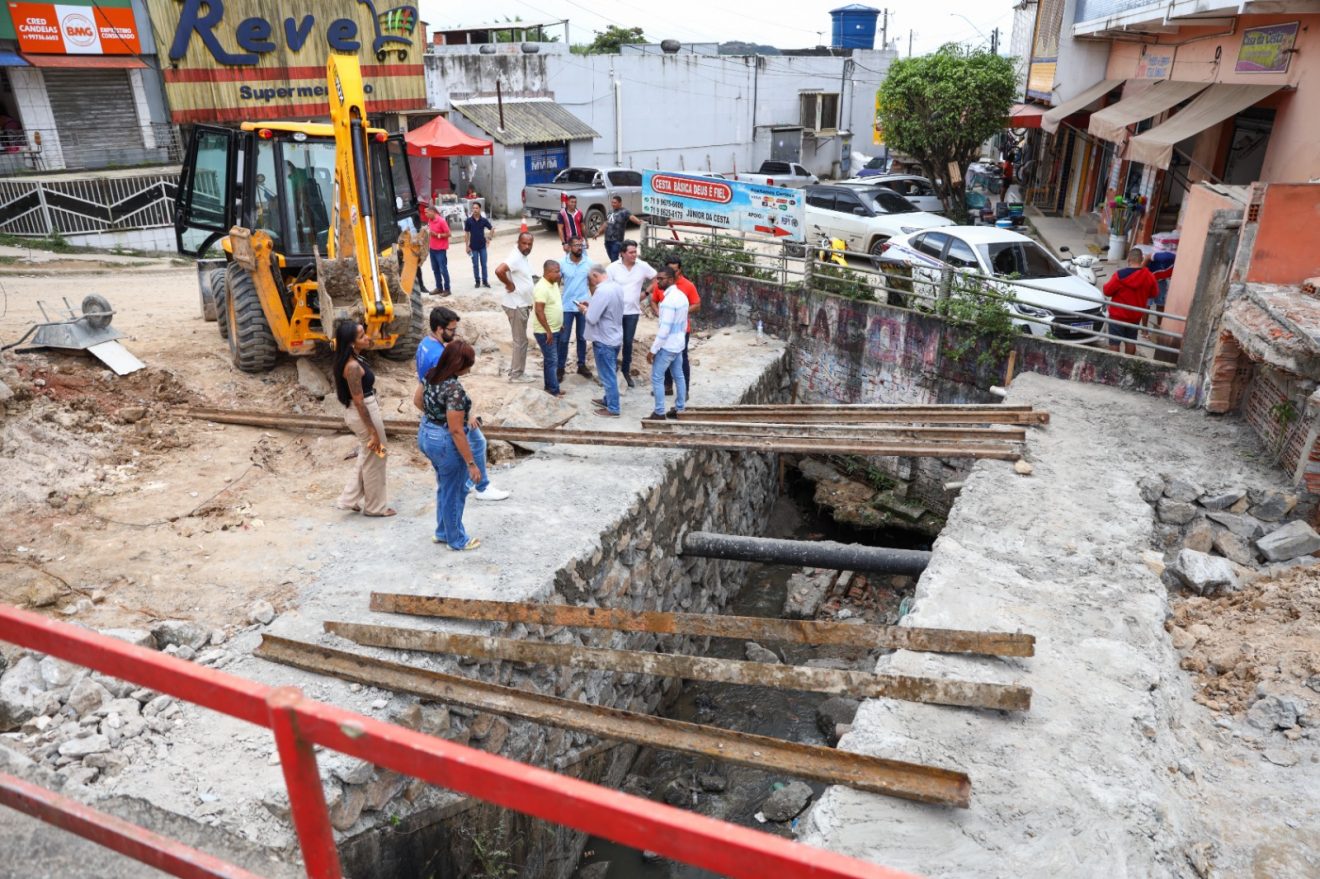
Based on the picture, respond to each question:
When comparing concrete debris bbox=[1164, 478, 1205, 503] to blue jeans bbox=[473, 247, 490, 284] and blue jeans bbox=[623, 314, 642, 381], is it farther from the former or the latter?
blue jeans bbox=[473, 247, 490, 284]

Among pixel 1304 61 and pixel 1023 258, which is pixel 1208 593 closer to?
pixel 1023 258

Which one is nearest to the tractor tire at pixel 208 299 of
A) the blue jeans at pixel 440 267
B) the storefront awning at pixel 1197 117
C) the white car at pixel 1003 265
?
the blue jeans at pixel 440 267

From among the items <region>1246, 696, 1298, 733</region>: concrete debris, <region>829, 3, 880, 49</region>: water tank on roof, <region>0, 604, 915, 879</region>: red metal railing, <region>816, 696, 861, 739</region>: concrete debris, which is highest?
<region>829, 3, 880, 49</region>: water tank on roof

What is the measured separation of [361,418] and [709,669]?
3269mm

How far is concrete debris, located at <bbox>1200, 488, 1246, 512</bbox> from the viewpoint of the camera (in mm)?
7064

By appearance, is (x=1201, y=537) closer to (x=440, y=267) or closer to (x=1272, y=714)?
(x=1272, y=714)

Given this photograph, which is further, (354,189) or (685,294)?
(685,294)

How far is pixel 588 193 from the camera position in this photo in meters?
21.3

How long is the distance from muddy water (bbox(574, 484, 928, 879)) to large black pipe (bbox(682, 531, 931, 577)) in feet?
4.09

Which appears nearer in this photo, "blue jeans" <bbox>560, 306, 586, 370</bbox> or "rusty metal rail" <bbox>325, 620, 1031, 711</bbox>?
"rusty metal rail" <bbox>325, 620, 1031, 711</bbox>

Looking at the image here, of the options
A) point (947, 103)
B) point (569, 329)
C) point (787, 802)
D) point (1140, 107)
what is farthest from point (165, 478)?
point (947, 103)

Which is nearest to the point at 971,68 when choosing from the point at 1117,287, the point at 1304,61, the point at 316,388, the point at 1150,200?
the point at 1150,200

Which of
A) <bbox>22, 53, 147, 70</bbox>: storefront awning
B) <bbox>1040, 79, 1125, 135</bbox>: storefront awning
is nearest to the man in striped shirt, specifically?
<bbox>1040, 79, 1125, 135</bbox>: storefront awning

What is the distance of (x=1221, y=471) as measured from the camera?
24.8 feet
